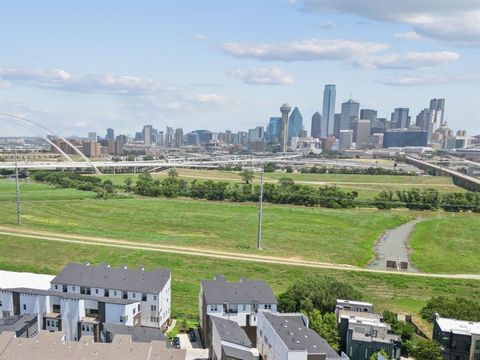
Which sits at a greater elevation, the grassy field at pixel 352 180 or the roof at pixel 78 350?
the roof at pixel 78 350

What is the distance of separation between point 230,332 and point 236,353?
8.44 ft

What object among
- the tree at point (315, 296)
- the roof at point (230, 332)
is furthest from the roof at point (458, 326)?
the roof at point (230, 332)

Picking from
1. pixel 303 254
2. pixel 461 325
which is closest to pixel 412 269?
pixel 303 254

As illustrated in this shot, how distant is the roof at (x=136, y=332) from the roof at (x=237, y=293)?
13.3 ft

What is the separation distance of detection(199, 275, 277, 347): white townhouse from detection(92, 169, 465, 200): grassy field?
79.3 meters

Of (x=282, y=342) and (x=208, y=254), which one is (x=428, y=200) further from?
(x=282, y=342)

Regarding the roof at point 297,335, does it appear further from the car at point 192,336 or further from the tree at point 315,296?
the car at point 192,336

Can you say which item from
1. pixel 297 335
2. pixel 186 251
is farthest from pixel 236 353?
pixel 186 251

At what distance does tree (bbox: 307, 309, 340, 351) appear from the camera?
2877 centimetres

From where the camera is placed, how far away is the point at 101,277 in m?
33.9

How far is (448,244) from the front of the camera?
212 feet

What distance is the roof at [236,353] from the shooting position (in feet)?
78.9

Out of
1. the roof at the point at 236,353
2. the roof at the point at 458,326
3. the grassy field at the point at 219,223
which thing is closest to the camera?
the roof at the point at 236,353

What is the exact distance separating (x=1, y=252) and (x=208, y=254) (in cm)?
2299
